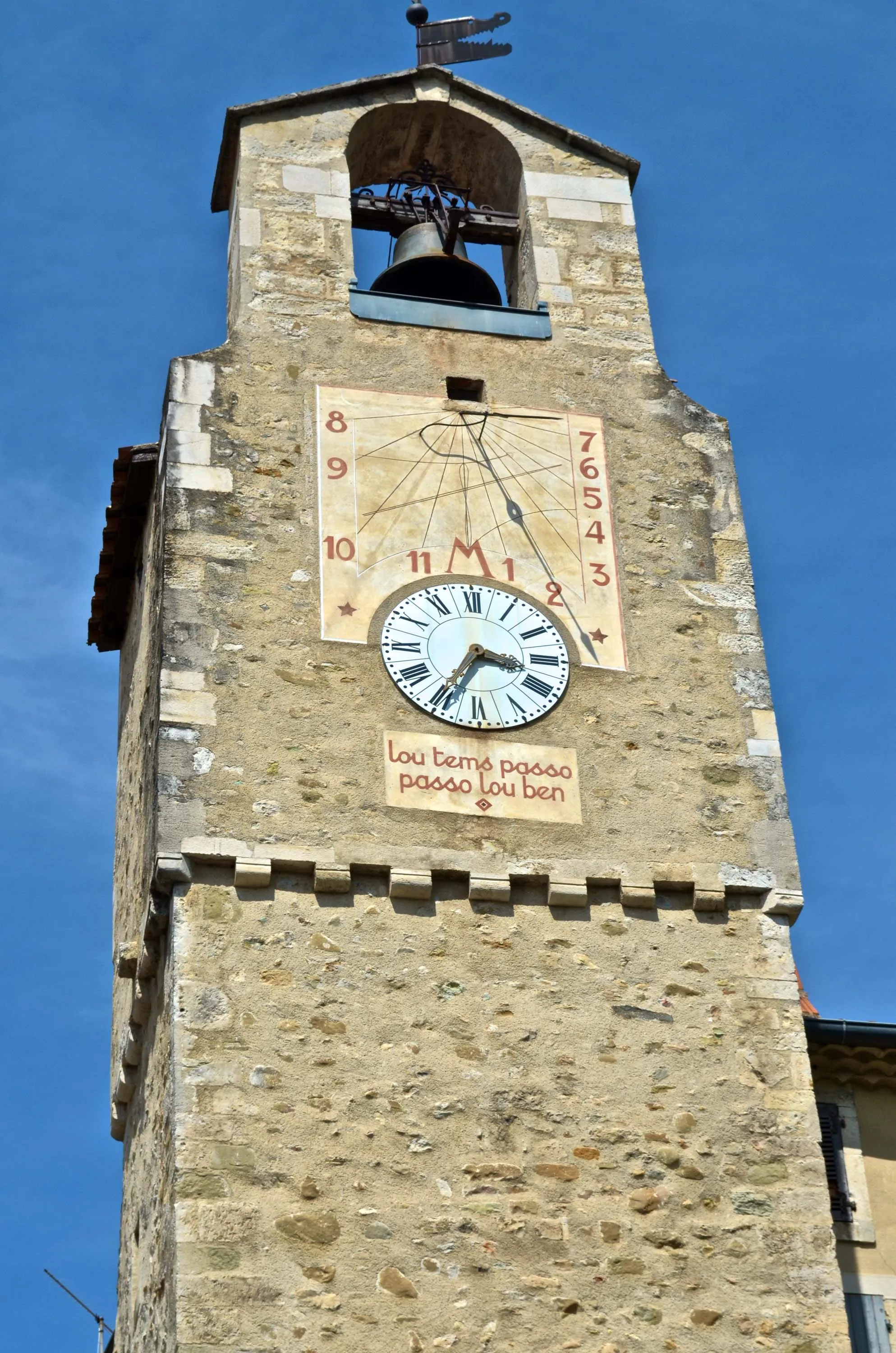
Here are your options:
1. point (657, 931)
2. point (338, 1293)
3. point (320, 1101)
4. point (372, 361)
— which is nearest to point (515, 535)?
point (372, 361)

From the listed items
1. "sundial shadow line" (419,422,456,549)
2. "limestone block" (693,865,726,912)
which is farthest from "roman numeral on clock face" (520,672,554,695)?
"limestone block" (693,865,726,912)

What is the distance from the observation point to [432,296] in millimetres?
14328

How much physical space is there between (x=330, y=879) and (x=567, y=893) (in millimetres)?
1115

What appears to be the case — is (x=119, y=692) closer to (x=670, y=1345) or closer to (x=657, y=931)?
(x=657, y=931)

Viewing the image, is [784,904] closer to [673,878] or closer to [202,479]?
[673,878]

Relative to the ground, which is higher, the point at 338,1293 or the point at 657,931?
the point at 657,931

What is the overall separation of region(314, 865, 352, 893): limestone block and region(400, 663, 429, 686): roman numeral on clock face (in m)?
1.19

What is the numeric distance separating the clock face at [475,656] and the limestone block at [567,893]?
921mm

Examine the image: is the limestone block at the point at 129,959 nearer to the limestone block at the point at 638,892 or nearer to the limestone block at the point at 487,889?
the limestone block at the point at 487,889

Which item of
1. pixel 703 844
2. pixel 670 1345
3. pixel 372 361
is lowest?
pixel 670 1345

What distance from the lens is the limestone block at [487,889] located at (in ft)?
37.9

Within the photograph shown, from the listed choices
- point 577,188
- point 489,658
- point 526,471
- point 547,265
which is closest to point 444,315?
point 547,265

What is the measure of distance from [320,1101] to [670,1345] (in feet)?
5.96

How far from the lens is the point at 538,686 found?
12367 millimetres
